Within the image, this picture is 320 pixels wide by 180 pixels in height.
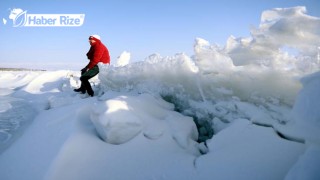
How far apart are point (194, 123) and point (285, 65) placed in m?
1.39

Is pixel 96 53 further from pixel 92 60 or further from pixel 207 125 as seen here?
pixel 207 125

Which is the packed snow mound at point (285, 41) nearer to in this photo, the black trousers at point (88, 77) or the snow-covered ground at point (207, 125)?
the snow-covered ground at point (207, 125)

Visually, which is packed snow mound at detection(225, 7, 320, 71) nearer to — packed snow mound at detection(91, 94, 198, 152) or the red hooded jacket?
packed snow mound at detection(91, 94, 198, 152)

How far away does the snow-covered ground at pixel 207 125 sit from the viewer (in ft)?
8.00

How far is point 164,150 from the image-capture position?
3020 mm

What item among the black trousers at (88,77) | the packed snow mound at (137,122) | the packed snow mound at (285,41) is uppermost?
the packed snow mound at (285,41)

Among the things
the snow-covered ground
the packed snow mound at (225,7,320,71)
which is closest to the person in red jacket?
the snow-covered ground

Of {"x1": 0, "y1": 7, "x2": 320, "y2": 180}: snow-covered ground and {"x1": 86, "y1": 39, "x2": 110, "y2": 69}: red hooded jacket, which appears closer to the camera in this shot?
{"x1": 0, "y1": 7, "x2": 320, "y2": 180}: snow-covered ground

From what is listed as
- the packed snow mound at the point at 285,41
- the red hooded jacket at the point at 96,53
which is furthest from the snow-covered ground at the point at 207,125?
the red hooded jacket at the point at 96,53

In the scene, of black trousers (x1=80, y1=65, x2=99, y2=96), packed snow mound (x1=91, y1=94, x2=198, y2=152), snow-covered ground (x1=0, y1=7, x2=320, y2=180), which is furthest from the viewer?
black trousers (x1=80, y1=65, x2=99, y2=96)

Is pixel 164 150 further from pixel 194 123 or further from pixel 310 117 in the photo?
pixel 310 117

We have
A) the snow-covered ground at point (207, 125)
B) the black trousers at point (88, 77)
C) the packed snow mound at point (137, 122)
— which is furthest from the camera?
the black trousers at point (88, 77)

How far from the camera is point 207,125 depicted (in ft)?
12.7

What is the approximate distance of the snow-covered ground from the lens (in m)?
2.44
